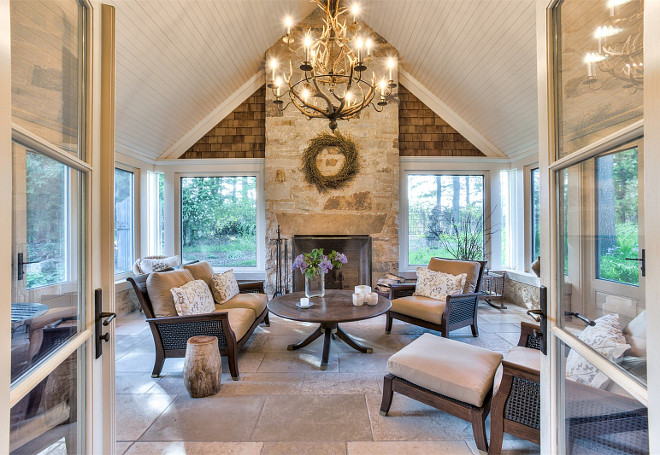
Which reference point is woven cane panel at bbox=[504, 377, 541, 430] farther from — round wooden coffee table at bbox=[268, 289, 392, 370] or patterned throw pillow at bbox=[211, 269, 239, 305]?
patterned throw pillow at bbox=[211, 269, 239, 305]

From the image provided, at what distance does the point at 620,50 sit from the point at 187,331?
3.02m

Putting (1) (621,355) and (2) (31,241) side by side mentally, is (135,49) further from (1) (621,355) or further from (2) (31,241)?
(1) (621,355)

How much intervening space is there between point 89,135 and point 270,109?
443 centimetres

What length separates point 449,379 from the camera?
191cm

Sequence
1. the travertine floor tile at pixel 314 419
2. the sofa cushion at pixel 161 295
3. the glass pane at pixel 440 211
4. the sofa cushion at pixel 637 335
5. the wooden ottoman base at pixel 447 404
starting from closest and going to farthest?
the sofa cushion at pixel 637 335
the wooden ottoman base at pixel 447 404
the travertine floor tile at pixel 314 419
the sofa cushion at pixel 161 295
the glass pane at pixel 440 211

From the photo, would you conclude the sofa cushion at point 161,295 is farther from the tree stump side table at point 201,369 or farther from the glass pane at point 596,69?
the glass pane at point 596,69

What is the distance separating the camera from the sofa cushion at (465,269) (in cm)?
372

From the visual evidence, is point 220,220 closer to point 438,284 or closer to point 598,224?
point 438,284

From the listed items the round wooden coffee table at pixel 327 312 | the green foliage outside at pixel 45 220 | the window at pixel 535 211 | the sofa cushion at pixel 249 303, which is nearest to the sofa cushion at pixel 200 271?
the sofa cushion at pixel 249 303

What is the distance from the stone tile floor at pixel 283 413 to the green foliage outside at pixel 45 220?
1.46 metres

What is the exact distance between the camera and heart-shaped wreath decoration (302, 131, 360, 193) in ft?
16.9

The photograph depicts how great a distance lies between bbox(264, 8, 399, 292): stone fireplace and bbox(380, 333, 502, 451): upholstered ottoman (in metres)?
3.04

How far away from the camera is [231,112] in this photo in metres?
5.54

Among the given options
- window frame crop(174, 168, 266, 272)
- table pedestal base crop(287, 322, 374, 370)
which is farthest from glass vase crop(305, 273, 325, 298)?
window frame crop(174, 168, 266, 272)
